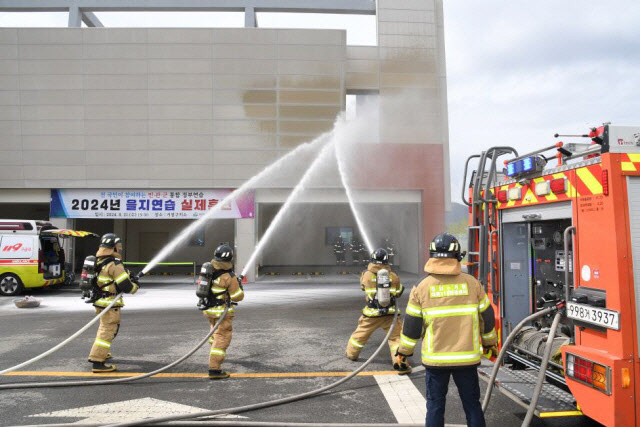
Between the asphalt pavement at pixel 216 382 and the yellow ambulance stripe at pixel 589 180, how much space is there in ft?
7.68

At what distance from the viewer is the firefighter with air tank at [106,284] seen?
6.47m

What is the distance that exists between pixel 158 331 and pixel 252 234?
1097cm

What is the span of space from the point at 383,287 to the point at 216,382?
255cm

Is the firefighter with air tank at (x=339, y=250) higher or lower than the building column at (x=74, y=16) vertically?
lower

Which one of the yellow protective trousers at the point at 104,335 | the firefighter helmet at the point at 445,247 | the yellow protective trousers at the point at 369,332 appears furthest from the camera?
the yellow protective trousers at the point at 369,332

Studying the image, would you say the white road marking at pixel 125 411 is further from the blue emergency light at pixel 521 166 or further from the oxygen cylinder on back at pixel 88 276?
the blue emergency light at pixel 521 166

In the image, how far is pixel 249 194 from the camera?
20266 millimetres

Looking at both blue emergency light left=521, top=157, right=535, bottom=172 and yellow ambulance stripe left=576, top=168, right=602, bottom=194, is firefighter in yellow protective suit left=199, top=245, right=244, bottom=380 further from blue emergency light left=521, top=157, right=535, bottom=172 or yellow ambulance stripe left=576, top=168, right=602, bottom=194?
yellow ambulance stripe left=576, top=168, right=602, bottom=194

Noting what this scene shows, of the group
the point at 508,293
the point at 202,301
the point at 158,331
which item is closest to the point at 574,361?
the point at 508,293

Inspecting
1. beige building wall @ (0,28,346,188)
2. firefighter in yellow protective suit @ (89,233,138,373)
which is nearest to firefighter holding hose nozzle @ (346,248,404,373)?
firefighter in yellow protective suit @ (89,233,138,373)

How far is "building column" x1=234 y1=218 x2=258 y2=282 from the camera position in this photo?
19922mm

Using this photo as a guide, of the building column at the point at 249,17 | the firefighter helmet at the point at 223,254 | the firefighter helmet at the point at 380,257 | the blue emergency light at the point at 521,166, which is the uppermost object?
the building column at the point at 249,17

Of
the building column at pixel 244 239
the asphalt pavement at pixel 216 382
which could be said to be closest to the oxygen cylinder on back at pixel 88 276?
the asphalt pavement at pixel 216 382

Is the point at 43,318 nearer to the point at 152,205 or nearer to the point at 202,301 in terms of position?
the point at 202,301
